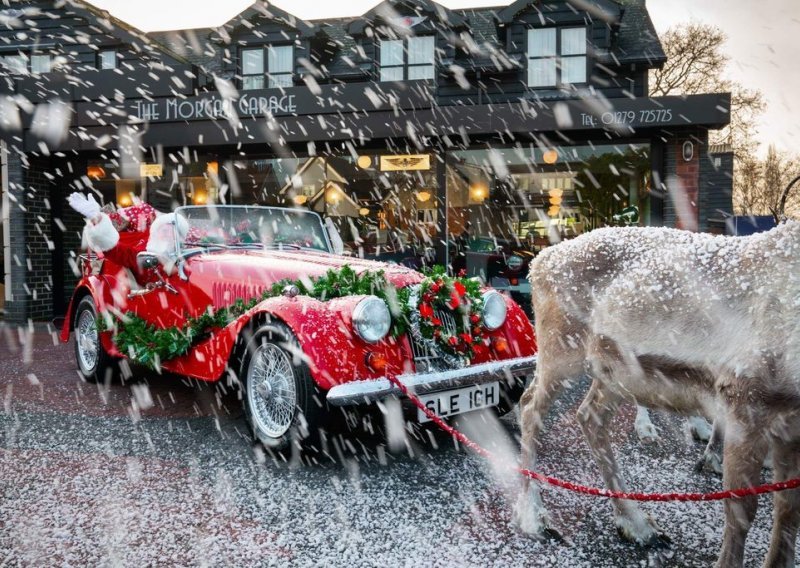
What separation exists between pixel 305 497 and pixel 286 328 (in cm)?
96

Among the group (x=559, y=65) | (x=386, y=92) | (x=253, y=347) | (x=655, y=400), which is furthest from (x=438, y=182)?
(x=655, y=400)

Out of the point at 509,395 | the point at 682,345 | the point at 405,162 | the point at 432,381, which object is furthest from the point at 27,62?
the point at 682,345

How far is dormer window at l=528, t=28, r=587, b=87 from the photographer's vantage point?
1277cm

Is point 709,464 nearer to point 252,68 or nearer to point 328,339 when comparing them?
point 328,339

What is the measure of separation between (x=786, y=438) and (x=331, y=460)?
2471 millimetres

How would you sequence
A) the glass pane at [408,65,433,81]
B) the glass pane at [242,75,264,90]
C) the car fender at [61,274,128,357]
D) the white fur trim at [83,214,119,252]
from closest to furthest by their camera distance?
1. the white fur trim at [83,214,119,252]
2. the car fender at [61,274,128,357]
3. the glass pane at [408,65,433,81]
4. the glass pane at [242,75,264,90]

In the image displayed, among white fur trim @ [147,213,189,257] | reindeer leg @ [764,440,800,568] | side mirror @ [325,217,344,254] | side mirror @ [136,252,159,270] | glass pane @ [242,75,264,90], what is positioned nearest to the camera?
reindeer leg @ [764,440,800,568]

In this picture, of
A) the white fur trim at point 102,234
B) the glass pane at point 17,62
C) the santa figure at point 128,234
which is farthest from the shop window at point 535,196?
the glass pane at point 17,62

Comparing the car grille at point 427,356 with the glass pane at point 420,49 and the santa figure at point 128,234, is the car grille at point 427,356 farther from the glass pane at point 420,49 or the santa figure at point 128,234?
the glass pane at point 420,49

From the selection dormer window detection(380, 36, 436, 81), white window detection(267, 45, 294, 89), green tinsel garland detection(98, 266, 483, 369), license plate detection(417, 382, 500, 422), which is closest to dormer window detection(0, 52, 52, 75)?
white window detection(267, 45, 294, 89)

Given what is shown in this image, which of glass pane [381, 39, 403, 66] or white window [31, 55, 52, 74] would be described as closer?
glass pane [381, 39, 403, 66]

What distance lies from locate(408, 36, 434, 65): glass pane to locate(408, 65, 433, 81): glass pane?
12cm

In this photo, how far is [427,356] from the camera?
3.78m

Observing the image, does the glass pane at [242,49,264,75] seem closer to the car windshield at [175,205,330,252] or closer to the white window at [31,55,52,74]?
the white window at [31,55,52,74]
